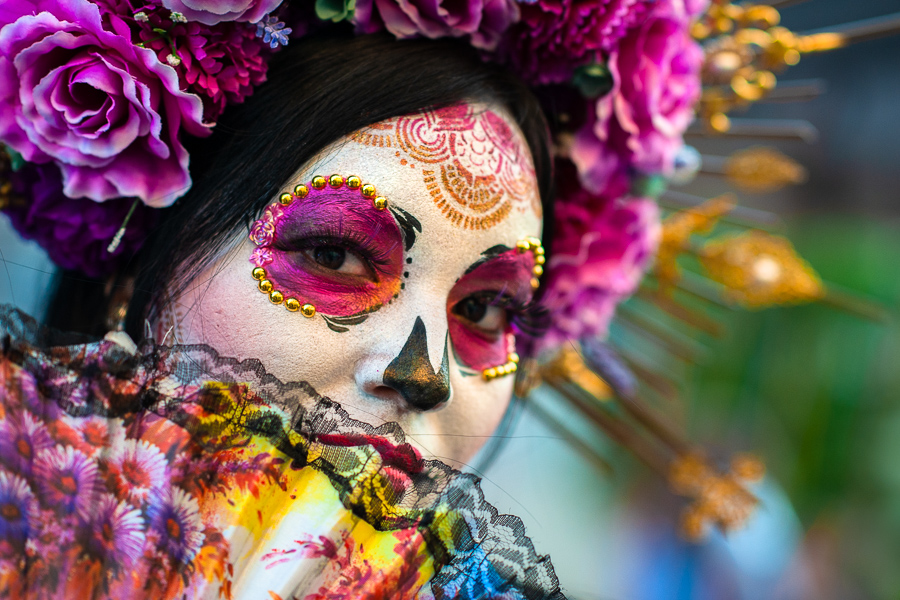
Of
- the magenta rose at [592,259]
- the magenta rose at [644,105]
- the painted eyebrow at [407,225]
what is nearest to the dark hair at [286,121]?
the painted eyebrow at [407,225]

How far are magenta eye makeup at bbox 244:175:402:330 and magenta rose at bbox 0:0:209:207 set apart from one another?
151 millimetres

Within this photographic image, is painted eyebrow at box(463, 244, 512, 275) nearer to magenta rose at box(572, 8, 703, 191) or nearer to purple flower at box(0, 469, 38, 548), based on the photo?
magenta rose at box(572, 8, 703, 191)

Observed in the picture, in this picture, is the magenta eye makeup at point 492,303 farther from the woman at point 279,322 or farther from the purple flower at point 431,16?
the purple flower at point 431,16

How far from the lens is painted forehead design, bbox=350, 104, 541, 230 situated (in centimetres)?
89

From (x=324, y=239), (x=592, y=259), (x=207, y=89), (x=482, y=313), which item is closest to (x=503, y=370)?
(x=482, y=313)

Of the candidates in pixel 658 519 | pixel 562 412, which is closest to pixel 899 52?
pixel 658 519

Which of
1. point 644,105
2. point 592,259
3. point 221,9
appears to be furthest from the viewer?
point 592,259

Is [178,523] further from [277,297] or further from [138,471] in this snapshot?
[277,297]

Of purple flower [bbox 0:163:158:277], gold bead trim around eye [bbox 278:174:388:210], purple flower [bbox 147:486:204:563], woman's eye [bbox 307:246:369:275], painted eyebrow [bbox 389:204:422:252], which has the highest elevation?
gold bead trim around eye [bbox 278:174:388:210]

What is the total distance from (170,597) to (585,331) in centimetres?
99

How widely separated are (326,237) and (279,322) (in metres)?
0.12

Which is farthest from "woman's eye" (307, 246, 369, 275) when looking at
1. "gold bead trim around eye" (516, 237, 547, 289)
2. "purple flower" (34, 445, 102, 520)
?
"purple flower" (34, 445, 102, 520)

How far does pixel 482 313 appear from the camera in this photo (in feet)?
3.32

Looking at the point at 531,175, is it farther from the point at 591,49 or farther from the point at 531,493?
the point at 531,493
